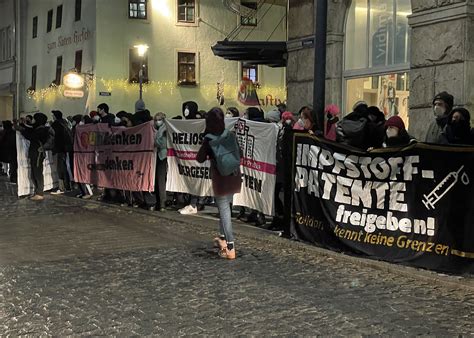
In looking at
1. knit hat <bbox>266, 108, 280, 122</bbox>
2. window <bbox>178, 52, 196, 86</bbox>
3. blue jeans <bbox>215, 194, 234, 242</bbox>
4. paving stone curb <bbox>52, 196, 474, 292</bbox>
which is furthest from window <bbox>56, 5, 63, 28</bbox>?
blue jeans <bbox>215, 194, 234, 242</bbox>

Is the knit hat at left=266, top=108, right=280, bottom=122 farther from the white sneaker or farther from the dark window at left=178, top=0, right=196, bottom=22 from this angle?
the dark window at left=178, top=0, right=196, bottom=22

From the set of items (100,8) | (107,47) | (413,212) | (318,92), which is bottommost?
(413,212)

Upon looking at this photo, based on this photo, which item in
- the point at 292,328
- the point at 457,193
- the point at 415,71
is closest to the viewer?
the point at 292,328

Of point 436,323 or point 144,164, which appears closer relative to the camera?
point 436,323

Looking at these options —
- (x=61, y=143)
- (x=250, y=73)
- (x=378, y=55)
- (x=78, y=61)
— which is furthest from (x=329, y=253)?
(x=250, y=73)

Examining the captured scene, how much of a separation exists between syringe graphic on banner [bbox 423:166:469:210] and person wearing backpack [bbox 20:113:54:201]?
960 cm

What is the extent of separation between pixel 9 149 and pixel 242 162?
11.2 metres

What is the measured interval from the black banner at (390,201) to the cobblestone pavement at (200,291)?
0.36 meters

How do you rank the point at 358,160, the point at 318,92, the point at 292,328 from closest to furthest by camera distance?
the point at 292,328 < the point at 358,160 < the point at 318,92

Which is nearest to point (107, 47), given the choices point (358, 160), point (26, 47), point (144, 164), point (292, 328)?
point (26, 47)

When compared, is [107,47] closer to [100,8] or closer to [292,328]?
[100,8]

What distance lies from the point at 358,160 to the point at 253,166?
2.53 metres

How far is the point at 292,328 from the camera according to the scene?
4.98 metres

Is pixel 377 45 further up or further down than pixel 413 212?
further up
